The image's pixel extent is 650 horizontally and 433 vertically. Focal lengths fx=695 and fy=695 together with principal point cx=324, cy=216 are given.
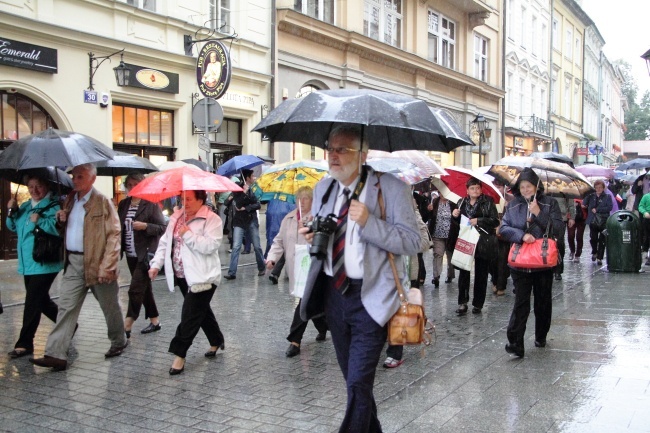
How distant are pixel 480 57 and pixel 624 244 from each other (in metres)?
21.3

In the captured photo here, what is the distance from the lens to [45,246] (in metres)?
6.50

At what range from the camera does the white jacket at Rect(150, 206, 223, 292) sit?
19.7ft

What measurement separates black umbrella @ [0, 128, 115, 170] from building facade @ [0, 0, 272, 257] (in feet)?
23.0

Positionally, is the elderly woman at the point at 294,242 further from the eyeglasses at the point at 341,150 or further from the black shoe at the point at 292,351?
the eyeglasses at the point at 341,150

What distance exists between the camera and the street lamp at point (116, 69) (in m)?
13.9

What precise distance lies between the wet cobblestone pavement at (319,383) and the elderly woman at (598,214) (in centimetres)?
622

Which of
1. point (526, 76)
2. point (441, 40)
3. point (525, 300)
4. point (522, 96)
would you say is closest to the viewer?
point (525, 300)

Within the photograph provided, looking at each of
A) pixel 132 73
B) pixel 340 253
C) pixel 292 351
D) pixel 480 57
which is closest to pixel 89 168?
pixel 292 351

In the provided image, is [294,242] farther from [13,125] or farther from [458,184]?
[13,125]

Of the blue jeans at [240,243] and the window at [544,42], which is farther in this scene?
the window at [544,42]

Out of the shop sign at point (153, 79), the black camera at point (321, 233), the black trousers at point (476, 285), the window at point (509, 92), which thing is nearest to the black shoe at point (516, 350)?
the black trousers at point (476, 285)

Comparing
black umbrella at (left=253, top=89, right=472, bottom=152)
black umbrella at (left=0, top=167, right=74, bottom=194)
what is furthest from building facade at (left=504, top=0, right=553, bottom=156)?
black umbrella at (left=253, top=89, right=472, bottom=152)

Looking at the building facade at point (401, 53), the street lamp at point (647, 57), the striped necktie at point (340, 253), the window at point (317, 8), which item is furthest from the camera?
the window at point (317, 8)

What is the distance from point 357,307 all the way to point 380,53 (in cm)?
2023
